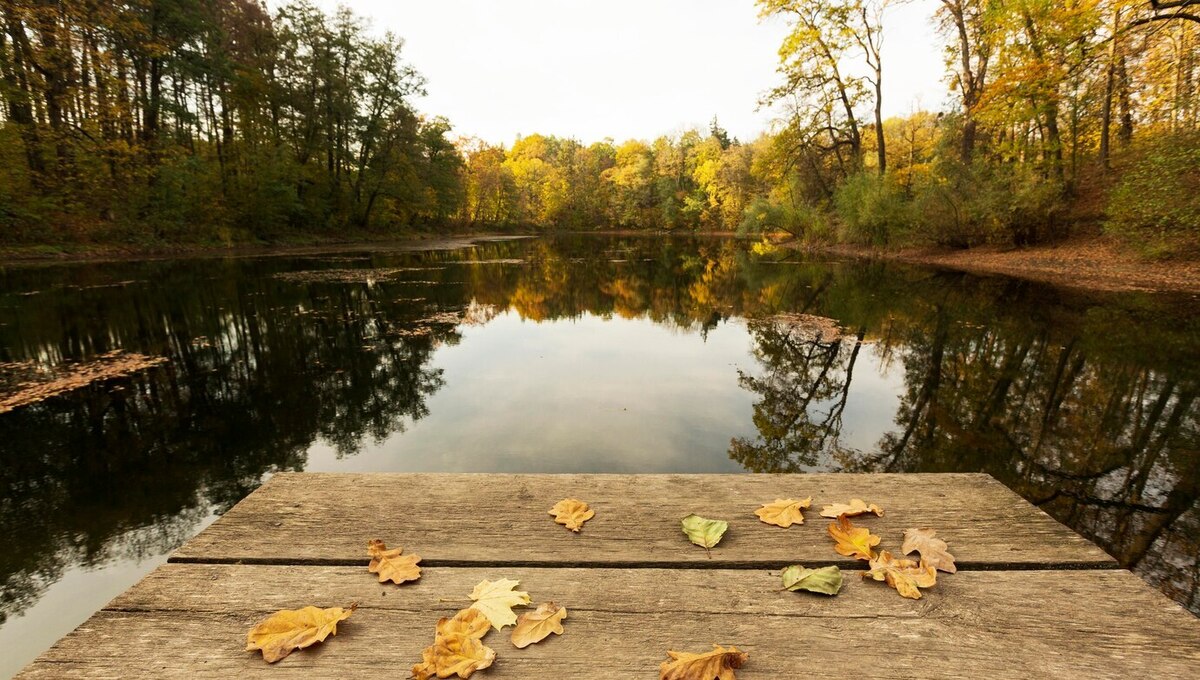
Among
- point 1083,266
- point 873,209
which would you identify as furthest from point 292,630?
point 873,209

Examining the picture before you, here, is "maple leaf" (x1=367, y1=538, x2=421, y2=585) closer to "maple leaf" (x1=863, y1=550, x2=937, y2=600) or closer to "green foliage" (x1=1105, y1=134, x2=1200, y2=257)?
"maple leaf" (x1=863, y1=550, x2=937, y2=600)

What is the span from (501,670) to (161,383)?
698 cm

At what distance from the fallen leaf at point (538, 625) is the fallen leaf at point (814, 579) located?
659mm

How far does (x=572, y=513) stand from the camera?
71.8 inches

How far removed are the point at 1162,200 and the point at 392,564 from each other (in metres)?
18.5

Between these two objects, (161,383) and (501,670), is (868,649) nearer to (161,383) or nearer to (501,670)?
(501,670)

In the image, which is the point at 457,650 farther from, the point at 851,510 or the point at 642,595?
the point at 851,510

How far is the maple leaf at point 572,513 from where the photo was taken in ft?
5.76

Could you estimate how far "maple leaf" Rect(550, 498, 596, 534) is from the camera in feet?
5.76

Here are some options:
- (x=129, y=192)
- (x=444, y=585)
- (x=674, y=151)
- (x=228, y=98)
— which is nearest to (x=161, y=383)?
(x=444, y=585)

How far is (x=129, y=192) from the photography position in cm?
2147

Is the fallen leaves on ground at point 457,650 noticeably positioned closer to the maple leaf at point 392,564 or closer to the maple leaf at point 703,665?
the maple leaf at point 392,564

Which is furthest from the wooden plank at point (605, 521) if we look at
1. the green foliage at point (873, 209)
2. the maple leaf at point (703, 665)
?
the green foliage at point (873, 209)

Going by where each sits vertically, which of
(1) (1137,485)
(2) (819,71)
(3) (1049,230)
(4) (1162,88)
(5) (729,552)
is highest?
(2) (819,71)
